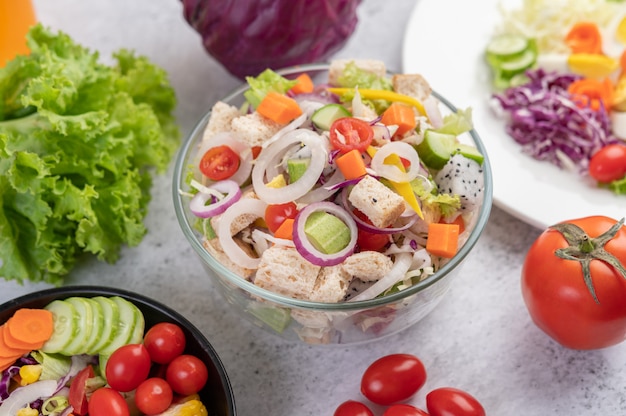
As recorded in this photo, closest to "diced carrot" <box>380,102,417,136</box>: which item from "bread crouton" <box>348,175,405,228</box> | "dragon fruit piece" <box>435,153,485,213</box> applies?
"dragon fruit piece" <box>435,153,485,213</box>

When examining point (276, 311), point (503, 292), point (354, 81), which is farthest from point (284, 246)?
point (503, 292)

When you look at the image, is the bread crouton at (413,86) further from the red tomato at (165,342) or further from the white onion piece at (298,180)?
the red tomato at (165,342)

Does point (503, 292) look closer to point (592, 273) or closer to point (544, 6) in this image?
point (592, 273)

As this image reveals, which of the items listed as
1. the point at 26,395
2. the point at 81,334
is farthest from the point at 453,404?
the point at 26,395

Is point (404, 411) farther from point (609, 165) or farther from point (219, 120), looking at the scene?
point (609, 165)

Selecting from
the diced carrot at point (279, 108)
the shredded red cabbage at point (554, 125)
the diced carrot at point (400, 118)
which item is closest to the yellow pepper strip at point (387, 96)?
the diced carrot at point (400, 118)

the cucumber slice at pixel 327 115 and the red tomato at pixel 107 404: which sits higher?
the cucumber slice at pixel 327 115
